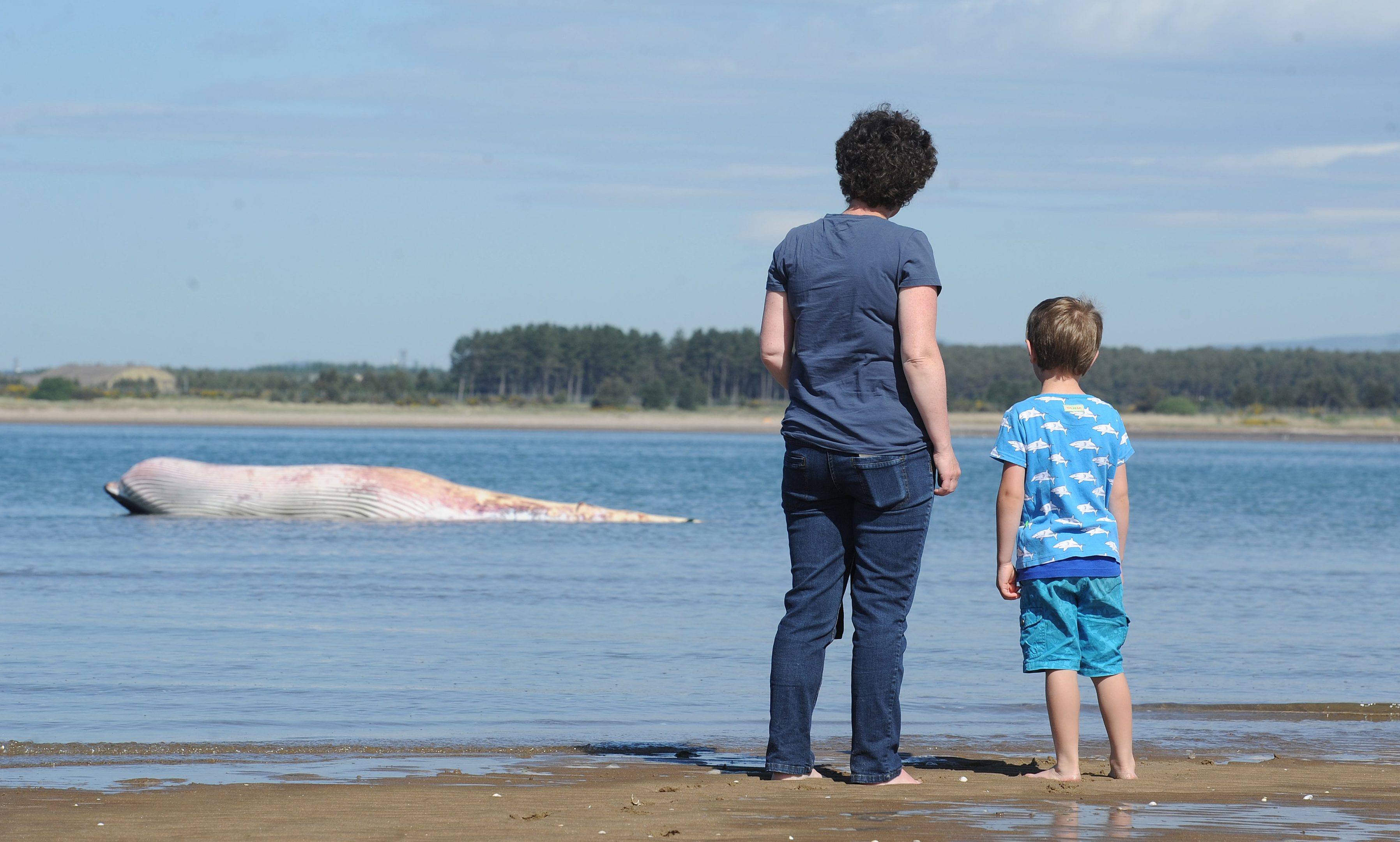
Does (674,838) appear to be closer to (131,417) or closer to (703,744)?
(703,744)

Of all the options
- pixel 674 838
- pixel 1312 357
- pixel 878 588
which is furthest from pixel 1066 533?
pixel 1312 357

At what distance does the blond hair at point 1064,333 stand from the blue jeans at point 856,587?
60 cm

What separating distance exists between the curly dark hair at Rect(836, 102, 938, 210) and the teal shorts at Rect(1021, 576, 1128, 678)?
1.46 m

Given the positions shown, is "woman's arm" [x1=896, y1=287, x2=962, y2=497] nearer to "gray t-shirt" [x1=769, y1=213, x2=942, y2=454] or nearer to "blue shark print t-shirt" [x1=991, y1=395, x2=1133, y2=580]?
"gray t-shirt" [x1=769, y1=213, x2=942, y2=454]

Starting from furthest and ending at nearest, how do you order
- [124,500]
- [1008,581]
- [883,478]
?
1. [124,500]
2. [1008,581]
3. [883,478]

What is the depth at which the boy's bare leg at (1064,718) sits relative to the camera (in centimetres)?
524

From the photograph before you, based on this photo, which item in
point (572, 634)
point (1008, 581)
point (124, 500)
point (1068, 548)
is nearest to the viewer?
point (1068, 548)

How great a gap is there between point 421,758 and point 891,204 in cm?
272

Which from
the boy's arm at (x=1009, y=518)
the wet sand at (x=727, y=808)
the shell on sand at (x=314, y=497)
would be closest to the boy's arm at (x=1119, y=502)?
the boy's arm at (x=1009, y=518)

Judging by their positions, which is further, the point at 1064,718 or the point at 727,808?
the point at 1064,718

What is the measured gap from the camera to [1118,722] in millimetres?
5293

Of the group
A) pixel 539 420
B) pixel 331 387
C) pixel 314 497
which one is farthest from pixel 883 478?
pixel 331 387

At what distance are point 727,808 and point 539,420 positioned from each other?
104686 mm

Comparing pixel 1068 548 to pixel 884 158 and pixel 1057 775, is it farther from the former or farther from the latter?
pixel 884 158
